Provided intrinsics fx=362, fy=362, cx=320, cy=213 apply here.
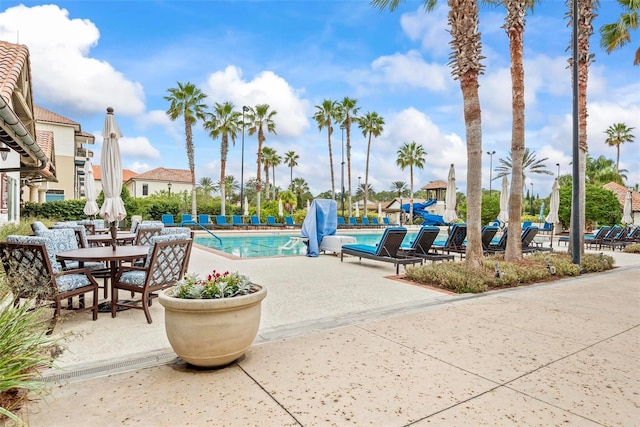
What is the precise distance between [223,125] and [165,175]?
28178 mm

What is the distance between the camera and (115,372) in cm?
313

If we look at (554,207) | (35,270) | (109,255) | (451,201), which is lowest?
(35,270)

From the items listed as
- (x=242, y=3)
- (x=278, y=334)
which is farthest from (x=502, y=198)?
(x=278, y=334)

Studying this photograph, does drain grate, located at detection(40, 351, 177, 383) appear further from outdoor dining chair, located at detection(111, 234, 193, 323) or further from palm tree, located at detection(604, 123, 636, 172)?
palm tree, located at detection(604, 123, 636, 172)

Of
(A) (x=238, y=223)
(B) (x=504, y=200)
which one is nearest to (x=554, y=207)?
(B) (x=504, y=200)

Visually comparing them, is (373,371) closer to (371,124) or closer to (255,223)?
(255,223)

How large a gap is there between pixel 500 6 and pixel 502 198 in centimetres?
673

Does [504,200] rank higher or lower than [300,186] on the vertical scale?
lower

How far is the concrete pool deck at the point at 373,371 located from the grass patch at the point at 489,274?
1.19m

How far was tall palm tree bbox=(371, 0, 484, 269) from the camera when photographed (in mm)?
7746

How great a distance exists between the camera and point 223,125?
2992cm

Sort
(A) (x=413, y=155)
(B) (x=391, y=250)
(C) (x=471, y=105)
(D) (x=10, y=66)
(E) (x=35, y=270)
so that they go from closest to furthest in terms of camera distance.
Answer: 1. (E) (x=35, y=270)
2. (D) (x=10, y=66)
3. (C) (x=471, y=105)
4. (B) (x=391, y=250)
5. (A) (x=413, y=155)

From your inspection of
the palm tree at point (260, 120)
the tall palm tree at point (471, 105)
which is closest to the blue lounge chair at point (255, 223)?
the palm tree at point (260, 120)

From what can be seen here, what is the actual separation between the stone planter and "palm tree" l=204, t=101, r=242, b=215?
27.1m
